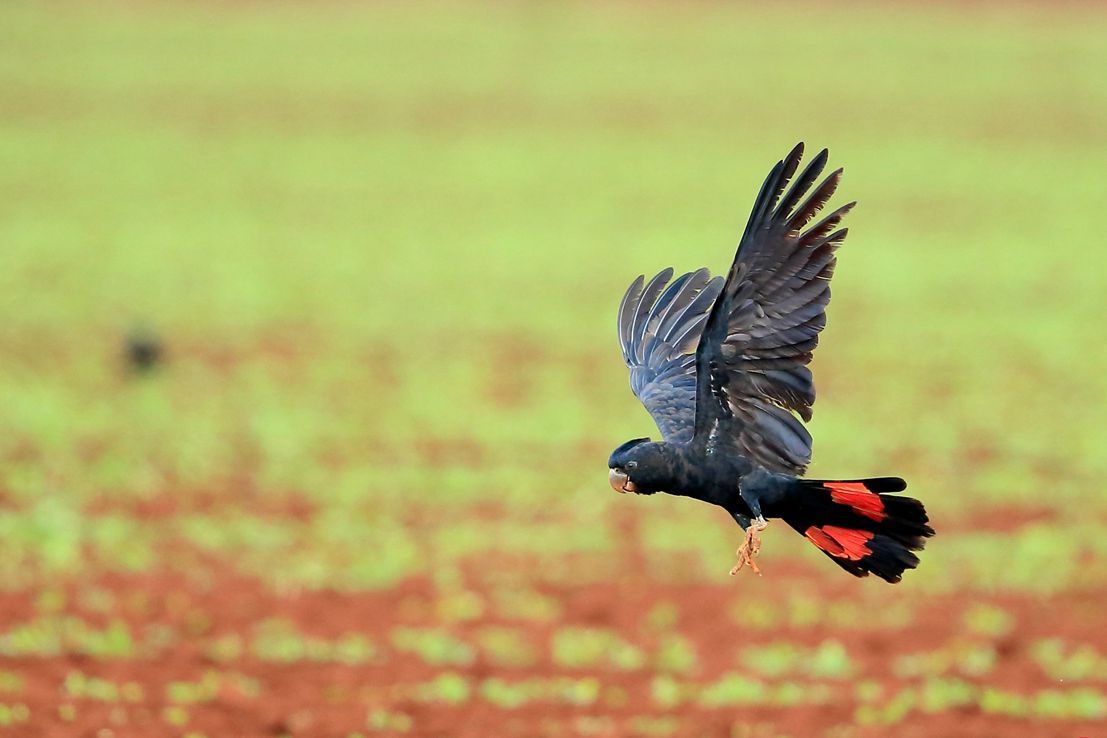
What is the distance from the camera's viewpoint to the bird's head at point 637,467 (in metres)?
5.61

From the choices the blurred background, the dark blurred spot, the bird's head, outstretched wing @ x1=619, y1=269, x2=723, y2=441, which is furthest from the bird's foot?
the dark blurred spot

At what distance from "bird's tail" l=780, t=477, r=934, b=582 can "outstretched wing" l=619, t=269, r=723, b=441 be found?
0.98m

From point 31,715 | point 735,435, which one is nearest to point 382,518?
point 31,715

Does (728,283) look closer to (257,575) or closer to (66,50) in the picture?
(257,575)

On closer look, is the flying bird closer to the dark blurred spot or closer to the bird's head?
the bird's head

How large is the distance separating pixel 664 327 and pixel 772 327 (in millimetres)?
1144

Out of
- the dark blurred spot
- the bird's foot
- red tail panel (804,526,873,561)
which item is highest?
the dark blurred spot

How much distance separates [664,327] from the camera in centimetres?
678

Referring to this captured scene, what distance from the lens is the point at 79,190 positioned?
27.7m

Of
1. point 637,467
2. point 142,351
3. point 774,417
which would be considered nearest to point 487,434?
point 142,351

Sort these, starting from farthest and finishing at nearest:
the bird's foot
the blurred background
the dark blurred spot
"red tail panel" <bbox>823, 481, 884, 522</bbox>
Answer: the dark blurred spot < the blurred background < "red tail panel" <bbox>823, 481, 884, 522</bbox> < the bird's foot

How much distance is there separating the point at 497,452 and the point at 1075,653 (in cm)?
545

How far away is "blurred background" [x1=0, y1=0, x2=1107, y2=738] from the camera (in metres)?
8.72

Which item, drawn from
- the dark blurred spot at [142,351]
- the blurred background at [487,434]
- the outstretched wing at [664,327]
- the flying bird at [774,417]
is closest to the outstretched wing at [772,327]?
the flying bird at [774,417]
